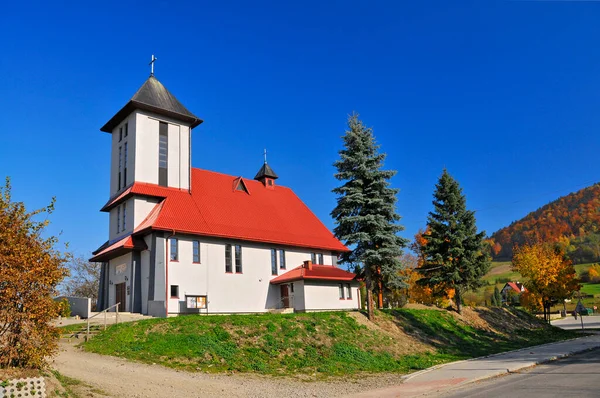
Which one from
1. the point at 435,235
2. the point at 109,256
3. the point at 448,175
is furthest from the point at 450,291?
the point at 109,256

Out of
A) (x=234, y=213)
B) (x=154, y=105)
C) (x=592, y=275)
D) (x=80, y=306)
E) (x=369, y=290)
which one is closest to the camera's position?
(x=369, y=290)

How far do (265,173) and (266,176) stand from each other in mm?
287

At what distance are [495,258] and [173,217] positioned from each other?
130 metres

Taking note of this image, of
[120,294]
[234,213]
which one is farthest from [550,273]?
[120,294]

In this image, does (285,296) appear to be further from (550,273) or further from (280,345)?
(550,273)

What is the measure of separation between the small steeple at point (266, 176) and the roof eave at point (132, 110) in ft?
26.7

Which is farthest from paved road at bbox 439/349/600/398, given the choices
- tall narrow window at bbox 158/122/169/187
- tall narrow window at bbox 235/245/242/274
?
tall narrow window at bbox 158/122/169/187

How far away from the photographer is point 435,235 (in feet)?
116

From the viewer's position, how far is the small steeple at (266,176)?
42.7 m

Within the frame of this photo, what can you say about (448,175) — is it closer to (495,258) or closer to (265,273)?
(265,273)

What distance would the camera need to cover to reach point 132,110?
33.7 meters

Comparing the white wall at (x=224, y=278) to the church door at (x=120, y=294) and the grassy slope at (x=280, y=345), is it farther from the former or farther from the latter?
the grassy slope at (x=280, y=345)

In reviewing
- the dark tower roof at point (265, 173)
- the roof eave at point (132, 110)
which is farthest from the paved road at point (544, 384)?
the dark tower roof at point (265, 173)

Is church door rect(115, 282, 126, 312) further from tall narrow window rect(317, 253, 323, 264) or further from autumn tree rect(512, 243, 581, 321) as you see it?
autumn tree rect(512, 243, 581, 321)
